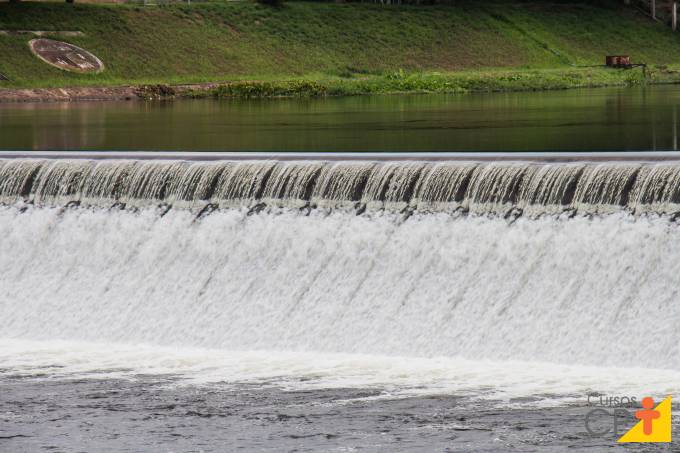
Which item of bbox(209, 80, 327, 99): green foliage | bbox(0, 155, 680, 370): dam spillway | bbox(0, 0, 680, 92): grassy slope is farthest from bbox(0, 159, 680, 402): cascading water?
bbox(0, 0, 680, 92): grassy slope

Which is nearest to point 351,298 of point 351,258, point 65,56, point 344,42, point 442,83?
point 351,258

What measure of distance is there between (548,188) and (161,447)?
7630 mm

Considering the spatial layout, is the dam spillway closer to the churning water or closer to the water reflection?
the churning water

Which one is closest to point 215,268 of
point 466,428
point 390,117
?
point 466,428

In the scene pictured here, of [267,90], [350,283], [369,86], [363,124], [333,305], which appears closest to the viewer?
[333,305]

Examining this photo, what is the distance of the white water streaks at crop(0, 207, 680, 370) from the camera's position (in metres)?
19.3

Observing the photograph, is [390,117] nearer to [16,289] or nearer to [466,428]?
[16,289]

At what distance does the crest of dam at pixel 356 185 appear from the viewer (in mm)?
20484
